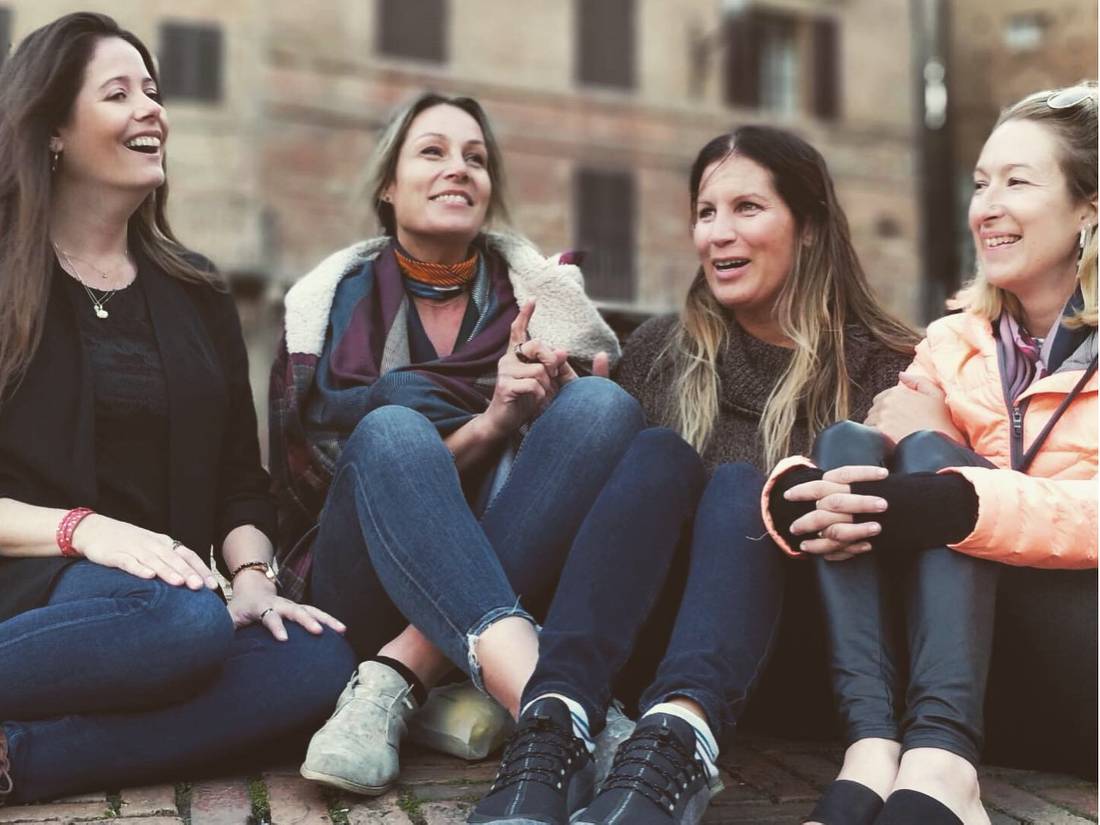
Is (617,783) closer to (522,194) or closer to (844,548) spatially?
(844,548)

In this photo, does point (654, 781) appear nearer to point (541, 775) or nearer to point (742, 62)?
point (541, 775)

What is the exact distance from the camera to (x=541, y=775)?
190cm

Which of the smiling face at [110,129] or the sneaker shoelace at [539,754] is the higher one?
the smiling face at [110,129]

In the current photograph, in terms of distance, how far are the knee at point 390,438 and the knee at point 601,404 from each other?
27 cm

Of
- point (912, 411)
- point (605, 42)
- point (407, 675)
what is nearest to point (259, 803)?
point (407, 675)

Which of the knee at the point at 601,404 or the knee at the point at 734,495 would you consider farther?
the knee at the point at 601,404

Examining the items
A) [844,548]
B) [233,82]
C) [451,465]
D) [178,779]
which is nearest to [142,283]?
[451,465]

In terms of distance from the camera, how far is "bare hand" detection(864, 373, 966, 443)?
95.9 inches

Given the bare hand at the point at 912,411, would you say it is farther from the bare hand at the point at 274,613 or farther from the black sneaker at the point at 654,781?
the bare hand at the point at 274,613

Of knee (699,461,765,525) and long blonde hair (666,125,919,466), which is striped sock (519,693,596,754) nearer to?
knee (699,461,765,525)

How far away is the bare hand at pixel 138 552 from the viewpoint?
2.18 meters

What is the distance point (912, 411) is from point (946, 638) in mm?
569

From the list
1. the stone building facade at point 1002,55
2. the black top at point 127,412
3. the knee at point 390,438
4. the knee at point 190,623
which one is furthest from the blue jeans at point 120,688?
the stone building facade at point 1002,55

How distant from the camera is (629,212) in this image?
17328 millimetres
